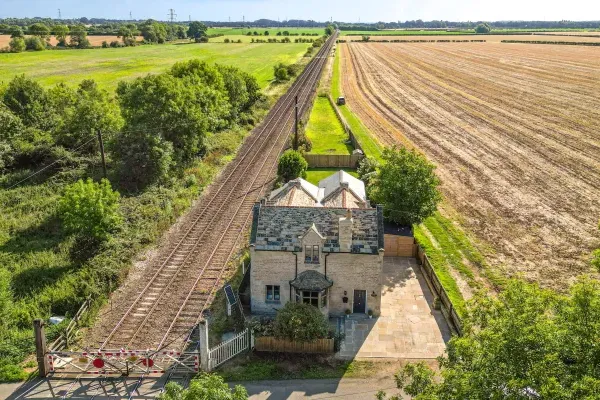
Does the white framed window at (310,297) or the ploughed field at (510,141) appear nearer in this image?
the white framed window at (310,297)

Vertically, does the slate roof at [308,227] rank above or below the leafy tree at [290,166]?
above

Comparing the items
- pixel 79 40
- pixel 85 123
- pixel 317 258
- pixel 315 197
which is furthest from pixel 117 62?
pixel 317 258

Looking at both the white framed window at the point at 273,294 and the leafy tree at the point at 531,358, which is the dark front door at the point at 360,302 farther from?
the leafy tree at the point at 531,358

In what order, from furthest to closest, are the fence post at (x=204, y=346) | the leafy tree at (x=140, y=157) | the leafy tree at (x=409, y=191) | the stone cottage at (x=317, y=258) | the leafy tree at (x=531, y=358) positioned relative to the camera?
1. the leafy tree at (x=140, y=157)
2. the leafy tree at (x=409, y=191)
3. the stone cottage at (x=317, y=258)
4. the fence post at (x=204, y=346)
5. the leafy tree at (x=531, y=358)

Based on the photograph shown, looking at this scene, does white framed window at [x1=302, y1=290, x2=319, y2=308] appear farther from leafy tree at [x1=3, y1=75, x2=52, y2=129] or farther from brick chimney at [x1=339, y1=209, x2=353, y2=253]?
leafy tree at [x1=3, y1=75, x2=52, y2=129]

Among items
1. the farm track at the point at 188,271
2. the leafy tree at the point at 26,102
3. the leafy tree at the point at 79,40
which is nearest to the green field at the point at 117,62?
the leafy tree at the point at 79,40
